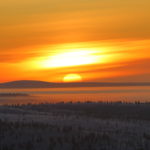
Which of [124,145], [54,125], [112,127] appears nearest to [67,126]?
[54,125]

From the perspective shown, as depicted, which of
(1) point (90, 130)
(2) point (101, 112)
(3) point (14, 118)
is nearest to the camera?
(1) point (90, 130)

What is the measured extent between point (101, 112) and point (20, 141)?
49.4 ft

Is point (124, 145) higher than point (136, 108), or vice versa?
point (136, 108)

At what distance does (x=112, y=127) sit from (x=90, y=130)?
5.28 ft

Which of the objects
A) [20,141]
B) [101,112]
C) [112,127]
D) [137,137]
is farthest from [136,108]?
[20,141]

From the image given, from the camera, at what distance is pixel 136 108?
35.2 metres

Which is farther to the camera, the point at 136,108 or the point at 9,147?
the point at 136,108

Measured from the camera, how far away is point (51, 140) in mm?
19797

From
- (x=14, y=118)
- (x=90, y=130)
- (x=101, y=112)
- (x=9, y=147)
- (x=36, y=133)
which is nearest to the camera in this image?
(x=9, y=147)

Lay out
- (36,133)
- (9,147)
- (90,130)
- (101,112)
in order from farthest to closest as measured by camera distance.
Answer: (101,112)
(90,130)
(36,133)
(9,147)

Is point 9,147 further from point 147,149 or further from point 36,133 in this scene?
point 147,149

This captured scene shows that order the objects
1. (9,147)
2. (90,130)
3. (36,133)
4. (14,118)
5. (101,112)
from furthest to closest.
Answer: (101,112)
(14,118)
(90,130)
(36,133)
(9,147)

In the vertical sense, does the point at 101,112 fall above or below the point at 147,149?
above

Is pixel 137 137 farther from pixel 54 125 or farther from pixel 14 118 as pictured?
pixel 14 118
